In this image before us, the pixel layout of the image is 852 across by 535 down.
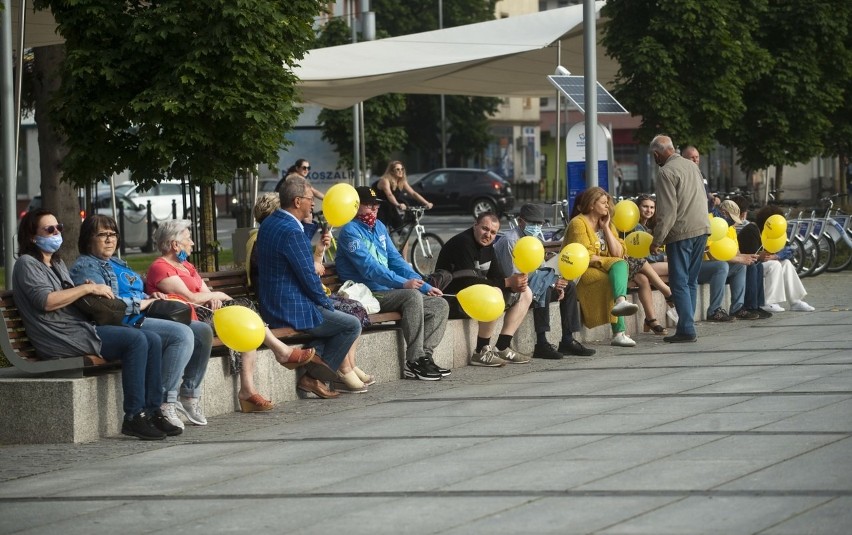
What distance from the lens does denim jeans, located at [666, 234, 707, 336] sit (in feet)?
44.3

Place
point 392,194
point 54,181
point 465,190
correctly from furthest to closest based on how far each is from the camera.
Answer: point 465,190, point 392,194, point 54,181

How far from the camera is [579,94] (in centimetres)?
1712

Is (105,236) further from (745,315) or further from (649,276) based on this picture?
(745,315)

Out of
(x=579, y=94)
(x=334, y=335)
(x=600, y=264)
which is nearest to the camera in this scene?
(x=334, y=335)

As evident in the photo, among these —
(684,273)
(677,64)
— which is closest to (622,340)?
(684,273)

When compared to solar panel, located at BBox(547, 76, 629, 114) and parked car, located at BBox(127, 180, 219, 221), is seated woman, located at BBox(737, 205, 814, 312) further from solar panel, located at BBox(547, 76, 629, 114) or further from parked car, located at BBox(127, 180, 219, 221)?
parked car, located at BBox(127, 180, 219, 221)

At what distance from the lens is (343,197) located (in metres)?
11.6

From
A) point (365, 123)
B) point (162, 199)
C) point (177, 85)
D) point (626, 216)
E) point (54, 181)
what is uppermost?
point (365, 123)

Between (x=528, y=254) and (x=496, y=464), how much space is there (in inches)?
182

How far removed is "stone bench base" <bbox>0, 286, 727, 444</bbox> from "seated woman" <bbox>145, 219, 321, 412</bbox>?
0.53ft

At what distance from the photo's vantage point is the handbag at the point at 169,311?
942cm

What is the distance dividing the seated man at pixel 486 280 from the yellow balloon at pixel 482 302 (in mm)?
790

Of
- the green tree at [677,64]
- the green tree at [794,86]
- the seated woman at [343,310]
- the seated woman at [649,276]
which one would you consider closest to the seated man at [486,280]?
the seated woman at [343,310]

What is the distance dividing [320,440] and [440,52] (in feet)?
45.0
